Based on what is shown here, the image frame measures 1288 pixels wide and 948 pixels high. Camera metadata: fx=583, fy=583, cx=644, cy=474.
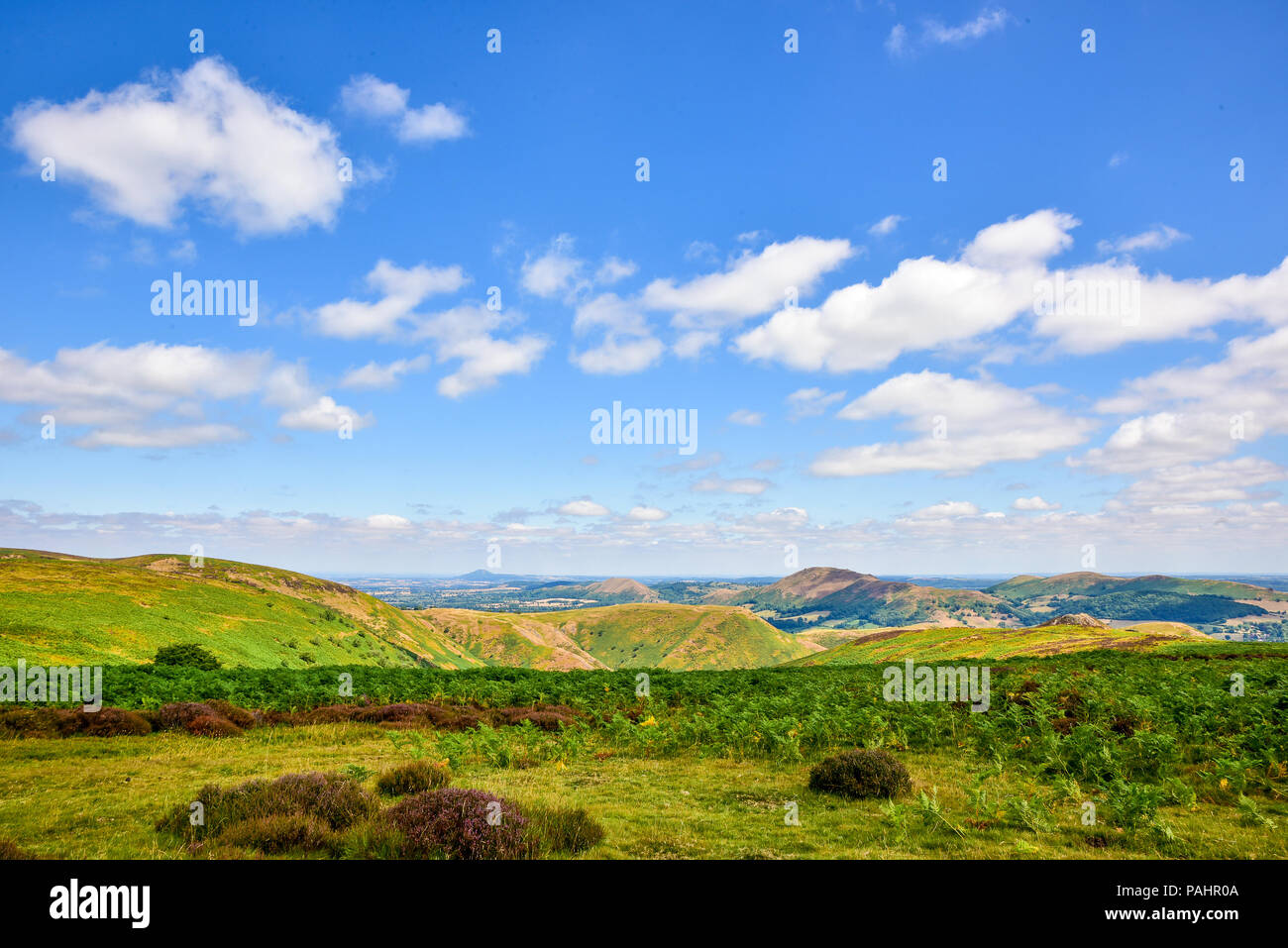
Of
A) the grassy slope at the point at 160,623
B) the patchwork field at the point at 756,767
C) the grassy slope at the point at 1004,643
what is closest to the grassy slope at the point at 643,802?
the patchwork field at the point at 756,767

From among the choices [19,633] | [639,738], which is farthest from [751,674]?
[19,633]

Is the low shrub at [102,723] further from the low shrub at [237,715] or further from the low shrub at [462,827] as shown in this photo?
the low shrub at [462,827]

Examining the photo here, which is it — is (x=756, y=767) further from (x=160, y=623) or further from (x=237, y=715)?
(x=160, y=623)

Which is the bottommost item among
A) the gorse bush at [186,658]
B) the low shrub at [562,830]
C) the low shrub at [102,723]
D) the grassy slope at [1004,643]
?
the grassy slope at [1004,643]

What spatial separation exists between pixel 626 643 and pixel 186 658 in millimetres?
164935

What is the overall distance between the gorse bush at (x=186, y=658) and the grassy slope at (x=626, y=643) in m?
86.6

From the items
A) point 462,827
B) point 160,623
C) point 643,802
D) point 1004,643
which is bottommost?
point 1004,643

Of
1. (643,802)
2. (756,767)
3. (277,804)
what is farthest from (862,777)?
(277,804)

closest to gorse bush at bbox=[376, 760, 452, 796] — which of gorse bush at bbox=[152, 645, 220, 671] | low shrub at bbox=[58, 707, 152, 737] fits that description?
low shrub at bbox=[58, 707, 152, 737]

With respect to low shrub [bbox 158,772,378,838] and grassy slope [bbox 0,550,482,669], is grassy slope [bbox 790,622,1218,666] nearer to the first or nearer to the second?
grassy slope [bbox 0,550,482,669]

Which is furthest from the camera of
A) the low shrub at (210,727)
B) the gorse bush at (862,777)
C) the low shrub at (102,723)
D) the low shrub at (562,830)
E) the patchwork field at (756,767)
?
the low shrub at (210,727)

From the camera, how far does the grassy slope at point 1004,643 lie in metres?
60.2

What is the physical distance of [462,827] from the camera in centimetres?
930
